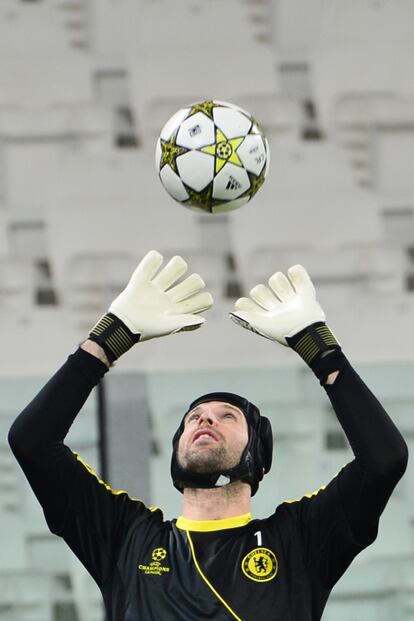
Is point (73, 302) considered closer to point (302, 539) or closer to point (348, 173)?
point (348, 173)

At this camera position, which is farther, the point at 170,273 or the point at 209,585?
the point at 170,273

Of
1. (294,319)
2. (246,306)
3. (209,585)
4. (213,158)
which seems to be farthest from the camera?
(213,158)

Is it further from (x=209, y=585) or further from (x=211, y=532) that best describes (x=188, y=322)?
(x=209, y=585)

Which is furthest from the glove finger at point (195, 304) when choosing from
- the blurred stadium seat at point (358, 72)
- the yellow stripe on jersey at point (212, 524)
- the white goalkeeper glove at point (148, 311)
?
the blurred stadium seat at point (358, 72)

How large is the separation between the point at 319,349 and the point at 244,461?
1.14 feet

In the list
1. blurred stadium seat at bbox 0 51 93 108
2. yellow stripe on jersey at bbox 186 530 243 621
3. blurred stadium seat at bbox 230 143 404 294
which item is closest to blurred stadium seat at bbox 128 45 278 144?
blurred stadium seat at bbox 0 51 93 108

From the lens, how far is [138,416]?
4.53 metres

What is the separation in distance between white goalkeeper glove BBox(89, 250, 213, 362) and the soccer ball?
0.69m

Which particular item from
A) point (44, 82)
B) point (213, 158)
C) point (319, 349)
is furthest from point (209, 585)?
point (44, 82)

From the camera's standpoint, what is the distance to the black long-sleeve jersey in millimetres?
2838

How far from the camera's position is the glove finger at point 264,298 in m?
3.08

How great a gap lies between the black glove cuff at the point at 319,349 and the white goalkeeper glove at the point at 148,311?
0.25 metres

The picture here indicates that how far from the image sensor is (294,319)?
2990mm

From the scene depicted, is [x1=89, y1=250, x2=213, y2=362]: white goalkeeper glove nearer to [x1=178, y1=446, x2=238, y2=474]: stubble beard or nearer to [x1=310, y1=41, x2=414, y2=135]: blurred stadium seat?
[x1=178, y1=446, x2=238, y2=474]: stubble beard
